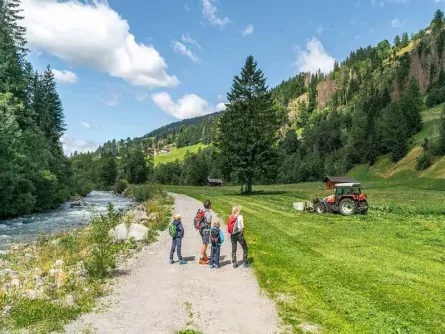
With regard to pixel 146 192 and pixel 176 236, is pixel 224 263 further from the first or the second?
pixel 146 192

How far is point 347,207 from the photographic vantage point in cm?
2564

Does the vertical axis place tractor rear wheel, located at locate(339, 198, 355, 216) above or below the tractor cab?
below

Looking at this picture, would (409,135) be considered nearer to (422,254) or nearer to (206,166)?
(206,166)

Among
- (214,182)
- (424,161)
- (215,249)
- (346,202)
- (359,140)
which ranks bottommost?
(215,249)

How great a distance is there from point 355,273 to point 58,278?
363 inches

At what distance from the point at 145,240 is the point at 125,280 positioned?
6055 millimetres

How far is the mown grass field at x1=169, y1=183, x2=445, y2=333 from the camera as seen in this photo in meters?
8.11

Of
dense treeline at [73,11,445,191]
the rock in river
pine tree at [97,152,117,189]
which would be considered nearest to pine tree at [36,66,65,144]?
dense treeline at [73,11,445,191]

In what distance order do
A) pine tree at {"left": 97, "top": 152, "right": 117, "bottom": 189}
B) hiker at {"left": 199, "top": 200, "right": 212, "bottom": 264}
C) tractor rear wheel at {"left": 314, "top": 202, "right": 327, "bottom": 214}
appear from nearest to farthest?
hiker at {"left": 199, "top": 200, "right": 212, "bottom": 264} → tractor rear wheel at {"left": 314, "top": 202, "right": 327, "bottom": 214} → pine tree at {"left": 97, "top": 152, "right": 117, "bottom": 189}

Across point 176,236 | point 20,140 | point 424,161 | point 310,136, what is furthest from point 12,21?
point 310,136

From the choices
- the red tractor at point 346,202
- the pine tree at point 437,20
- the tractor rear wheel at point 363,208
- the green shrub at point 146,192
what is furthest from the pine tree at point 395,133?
the pine tree at point 437,20

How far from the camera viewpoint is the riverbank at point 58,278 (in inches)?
316

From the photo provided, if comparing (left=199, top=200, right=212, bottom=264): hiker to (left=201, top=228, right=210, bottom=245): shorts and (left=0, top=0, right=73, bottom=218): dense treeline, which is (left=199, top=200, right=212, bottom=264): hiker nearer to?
(left=201, top=228, right=210, bottom=245): shorts

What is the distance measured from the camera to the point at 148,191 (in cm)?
5244
